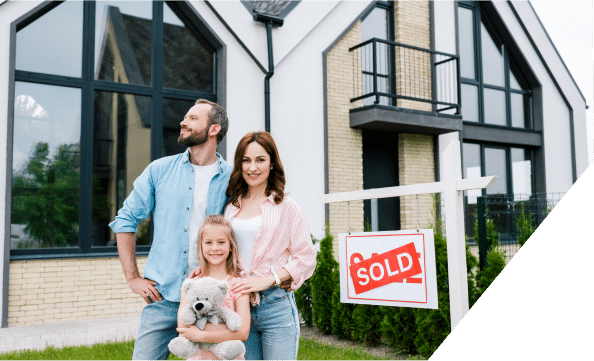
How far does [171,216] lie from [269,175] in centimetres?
54

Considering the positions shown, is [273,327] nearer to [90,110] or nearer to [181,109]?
[90,110]

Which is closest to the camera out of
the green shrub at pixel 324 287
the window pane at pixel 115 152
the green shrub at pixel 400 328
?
the green shrub at pixel 400 328

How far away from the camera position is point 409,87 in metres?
11.1

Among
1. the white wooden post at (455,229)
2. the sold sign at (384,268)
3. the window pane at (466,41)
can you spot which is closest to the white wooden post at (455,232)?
the white wooden post at (455,229)

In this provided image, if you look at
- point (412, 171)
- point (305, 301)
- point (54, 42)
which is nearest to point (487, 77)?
point (412, 171)

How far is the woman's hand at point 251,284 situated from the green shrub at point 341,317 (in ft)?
12.3

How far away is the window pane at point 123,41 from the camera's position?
8.26 meters

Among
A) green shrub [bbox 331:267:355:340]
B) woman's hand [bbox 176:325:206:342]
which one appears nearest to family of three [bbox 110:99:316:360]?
woman's hand [bbox 176:325:206:342]

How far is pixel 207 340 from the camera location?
2.36m

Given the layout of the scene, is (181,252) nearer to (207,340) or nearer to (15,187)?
(207,340)

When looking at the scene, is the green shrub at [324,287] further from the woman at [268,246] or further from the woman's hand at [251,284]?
the woman's hand at [251,284]

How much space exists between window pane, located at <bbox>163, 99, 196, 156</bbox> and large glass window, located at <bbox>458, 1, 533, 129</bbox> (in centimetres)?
681

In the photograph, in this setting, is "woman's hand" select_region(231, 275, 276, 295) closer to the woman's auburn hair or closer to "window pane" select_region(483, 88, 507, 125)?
the woman's auburn hair

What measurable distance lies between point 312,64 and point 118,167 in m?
3.93
